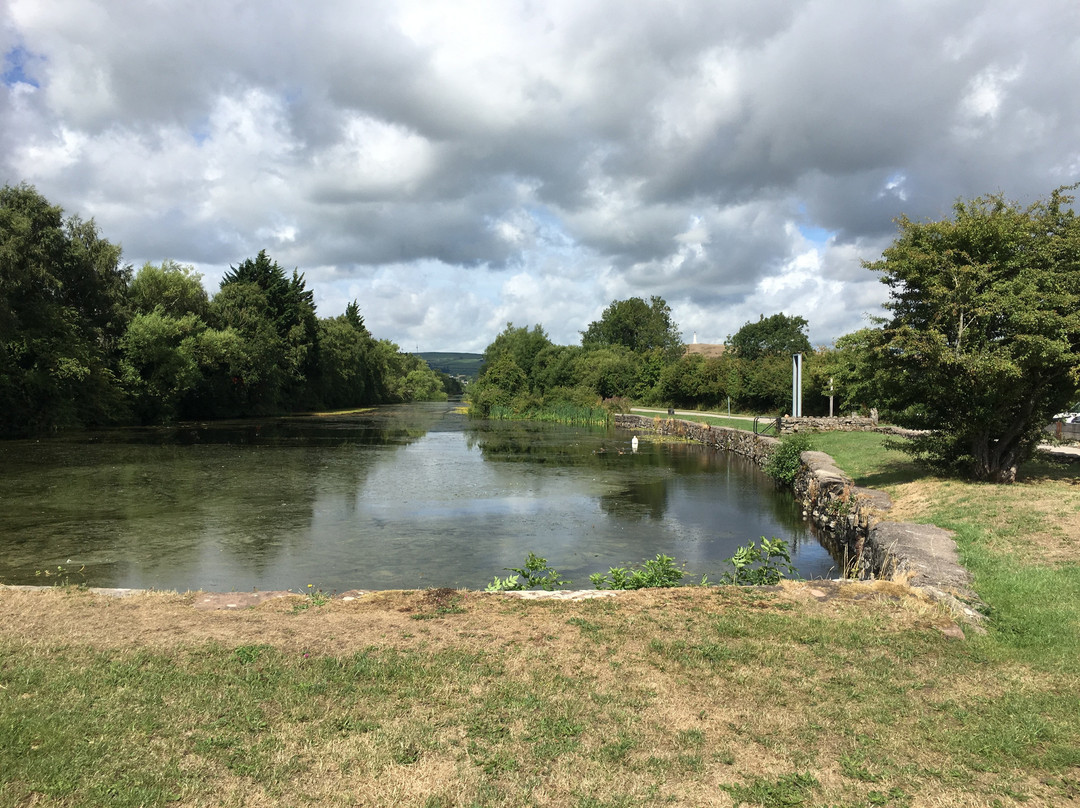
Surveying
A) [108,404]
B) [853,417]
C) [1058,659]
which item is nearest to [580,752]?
[1058,659]

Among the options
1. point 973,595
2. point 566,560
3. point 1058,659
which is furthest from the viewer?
point 566,560

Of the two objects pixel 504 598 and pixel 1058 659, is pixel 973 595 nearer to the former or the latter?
pixel 1058 659

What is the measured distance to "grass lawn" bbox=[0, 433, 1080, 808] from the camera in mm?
3594

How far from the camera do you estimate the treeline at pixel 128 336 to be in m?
33.6

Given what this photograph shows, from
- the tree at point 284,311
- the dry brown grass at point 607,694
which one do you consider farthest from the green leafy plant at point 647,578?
the tree at point 284,311

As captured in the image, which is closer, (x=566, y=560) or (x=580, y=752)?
(x=580, y=752)

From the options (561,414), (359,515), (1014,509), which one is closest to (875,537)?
(1014,509)

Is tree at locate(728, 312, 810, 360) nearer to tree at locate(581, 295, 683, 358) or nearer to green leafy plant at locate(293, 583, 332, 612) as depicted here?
tree at locate(581, 295, 683, 358)

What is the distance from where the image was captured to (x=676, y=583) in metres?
8.71

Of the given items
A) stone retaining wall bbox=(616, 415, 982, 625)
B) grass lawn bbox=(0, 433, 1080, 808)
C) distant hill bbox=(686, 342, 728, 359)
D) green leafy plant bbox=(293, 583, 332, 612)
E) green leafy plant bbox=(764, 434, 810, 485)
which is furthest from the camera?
distant hill bbox=(686, 342, 728, 359)

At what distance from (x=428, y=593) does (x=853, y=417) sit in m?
31.3

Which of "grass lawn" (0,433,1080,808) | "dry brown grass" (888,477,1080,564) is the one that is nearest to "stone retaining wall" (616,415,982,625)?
"grass lawn" (0,433,1080,808)

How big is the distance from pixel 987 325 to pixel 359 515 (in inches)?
506

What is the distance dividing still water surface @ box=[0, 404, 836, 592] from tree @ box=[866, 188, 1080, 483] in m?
3.71
